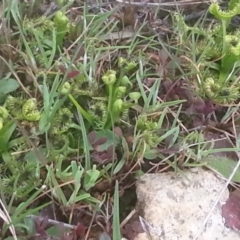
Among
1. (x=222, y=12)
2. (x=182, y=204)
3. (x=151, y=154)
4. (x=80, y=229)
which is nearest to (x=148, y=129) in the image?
(x=151, y=154)

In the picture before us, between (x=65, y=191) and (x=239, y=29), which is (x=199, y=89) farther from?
(x=65, y=191)

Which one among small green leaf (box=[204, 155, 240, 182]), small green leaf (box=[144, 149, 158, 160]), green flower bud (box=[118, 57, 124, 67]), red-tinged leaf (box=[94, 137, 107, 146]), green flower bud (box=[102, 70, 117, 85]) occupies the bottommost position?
small green leaf (box=[204, 155, 240, 182])

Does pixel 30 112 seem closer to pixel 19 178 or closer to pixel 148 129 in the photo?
pixel 19 178

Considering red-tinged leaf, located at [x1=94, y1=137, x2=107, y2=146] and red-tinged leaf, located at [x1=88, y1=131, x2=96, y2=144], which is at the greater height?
red-tinged leaf, located at [x1=88, y1=131, x2=96, y2=144]

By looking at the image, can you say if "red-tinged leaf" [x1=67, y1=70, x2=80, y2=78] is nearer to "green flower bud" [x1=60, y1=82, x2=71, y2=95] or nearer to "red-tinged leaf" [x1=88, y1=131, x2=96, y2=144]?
"green flower bud" [x1=60, y1=82, x2=71, y2=95]

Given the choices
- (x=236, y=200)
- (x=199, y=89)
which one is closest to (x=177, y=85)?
(x=199, y=89)

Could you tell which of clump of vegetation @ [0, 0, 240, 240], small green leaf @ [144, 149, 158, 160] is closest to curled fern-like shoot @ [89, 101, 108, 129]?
clump of vegetation @ [0, 0, 240, 240]
